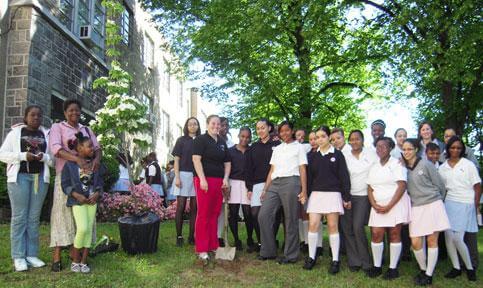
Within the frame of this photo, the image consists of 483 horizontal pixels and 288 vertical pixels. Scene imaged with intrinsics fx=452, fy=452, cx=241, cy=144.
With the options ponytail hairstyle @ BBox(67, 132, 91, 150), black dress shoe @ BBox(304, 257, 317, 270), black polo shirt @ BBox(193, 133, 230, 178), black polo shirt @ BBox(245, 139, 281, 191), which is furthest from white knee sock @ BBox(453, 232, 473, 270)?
ponytail hairstyle @ BBox(67, 132, 91, 150)

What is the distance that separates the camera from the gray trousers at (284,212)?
6.42 meters

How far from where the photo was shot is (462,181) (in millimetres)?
6188

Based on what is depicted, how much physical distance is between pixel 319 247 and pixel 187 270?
2.14 m

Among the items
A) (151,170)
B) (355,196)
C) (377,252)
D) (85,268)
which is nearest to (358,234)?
(377,252)

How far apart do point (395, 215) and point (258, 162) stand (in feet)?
7.32

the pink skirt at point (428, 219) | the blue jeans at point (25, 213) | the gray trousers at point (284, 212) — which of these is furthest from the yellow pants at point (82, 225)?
the pink skirt at point (428, 219)

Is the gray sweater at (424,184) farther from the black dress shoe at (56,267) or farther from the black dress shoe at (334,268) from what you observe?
the black dress shoe at (56,267)

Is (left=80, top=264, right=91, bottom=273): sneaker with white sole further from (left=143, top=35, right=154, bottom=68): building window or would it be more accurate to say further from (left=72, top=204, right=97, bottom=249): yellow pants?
(left=143, top=35, right=154, bottom=68): building window

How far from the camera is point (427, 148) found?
6.55m

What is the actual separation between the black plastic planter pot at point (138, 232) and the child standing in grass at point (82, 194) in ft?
2.62

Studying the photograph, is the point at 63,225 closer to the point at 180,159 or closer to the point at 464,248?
the point at 180,159

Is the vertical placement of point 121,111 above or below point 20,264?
above

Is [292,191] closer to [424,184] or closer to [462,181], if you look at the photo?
[424,184]

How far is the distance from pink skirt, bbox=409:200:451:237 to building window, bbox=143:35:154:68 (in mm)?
17814
